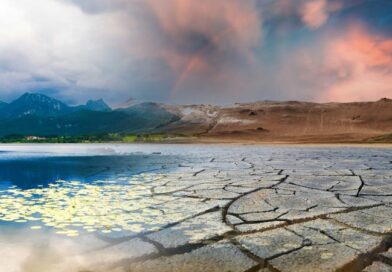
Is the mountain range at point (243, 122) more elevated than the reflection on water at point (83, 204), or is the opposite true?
the mountain range at point (243, 122)

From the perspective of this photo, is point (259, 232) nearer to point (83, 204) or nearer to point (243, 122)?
point (83, 204)

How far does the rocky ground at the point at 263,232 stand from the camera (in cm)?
358

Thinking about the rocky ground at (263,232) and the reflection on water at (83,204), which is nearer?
the rocky ground at (263,232)

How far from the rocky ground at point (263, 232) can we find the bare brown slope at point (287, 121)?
47.9 m

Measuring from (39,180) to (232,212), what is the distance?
704 cm

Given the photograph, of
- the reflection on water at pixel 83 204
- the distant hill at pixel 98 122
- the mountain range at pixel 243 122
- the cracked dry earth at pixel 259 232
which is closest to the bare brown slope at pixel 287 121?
the mountain range at pixel 243 122

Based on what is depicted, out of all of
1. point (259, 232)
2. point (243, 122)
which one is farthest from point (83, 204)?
point (243, 122)

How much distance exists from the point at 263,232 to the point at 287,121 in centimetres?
6915

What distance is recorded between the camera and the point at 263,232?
4.53 metres

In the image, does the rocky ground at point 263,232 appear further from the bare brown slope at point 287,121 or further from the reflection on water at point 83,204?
the bare brown slope at point 287,121

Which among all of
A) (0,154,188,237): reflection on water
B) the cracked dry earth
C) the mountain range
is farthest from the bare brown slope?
the cracked dry earth

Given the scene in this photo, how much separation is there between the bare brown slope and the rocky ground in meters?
47.9

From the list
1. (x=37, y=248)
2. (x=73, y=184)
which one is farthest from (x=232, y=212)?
(x=73, y=184)

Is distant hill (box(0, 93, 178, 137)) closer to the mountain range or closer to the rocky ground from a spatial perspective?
the mountain range
